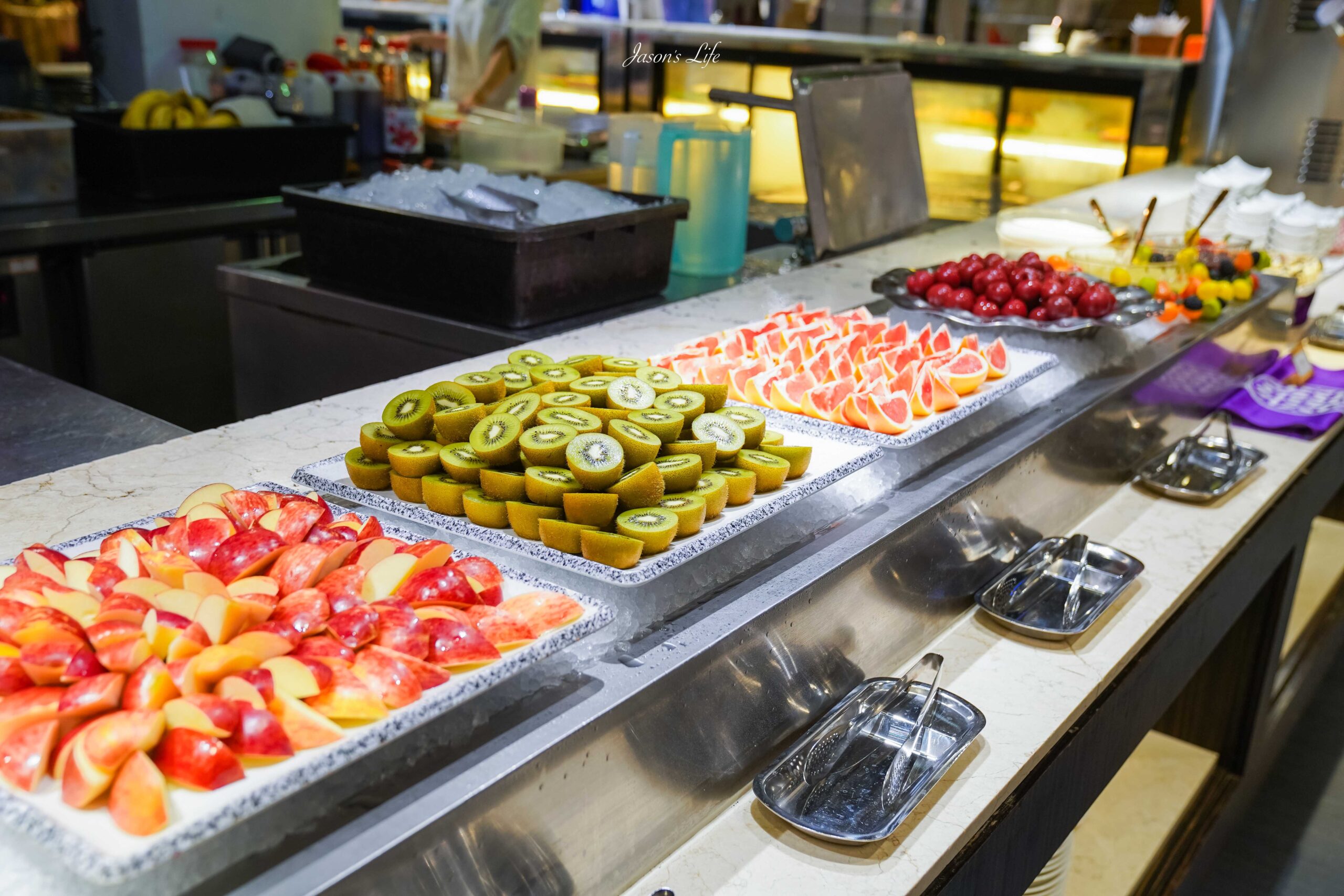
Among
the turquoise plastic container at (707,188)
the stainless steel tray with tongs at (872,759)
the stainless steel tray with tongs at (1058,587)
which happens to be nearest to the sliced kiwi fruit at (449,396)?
the stainless steel tray with tongs at (872,759)

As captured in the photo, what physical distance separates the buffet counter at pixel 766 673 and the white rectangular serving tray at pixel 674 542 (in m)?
0.02

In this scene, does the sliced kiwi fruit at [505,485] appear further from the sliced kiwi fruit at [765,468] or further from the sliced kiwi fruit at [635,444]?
the sliced kiwi fruit at [765,468]

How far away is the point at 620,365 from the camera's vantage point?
60.9 inches

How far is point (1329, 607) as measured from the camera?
3.41 m

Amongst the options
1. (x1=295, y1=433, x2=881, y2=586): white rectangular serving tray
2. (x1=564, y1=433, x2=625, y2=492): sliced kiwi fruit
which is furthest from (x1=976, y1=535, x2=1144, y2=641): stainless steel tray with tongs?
(x1=564, y1=433, x2=625, y2=492): sliced kiwi fruit

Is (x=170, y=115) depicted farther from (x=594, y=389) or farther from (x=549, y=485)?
(x=549, y=485)

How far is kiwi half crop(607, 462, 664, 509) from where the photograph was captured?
1.20 metres

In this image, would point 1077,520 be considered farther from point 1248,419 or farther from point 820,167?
point 820,167

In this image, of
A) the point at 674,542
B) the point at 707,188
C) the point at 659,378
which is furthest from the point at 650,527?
the point at 707,188

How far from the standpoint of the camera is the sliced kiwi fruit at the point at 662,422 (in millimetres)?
1290

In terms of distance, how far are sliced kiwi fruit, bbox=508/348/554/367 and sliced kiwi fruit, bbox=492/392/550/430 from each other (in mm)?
220

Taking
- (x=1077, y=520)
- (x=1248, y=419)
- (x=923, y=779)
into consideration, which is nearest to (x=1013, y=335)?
(x=1077, y=520)

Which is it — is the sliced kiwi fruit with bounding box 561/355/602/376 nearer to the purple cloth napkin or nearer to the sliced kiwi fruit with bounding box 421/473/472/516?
the sliced kiwi fruit with bounding box 421/473/472/516

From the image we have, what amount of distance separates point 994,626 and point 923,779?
1.63 ft
